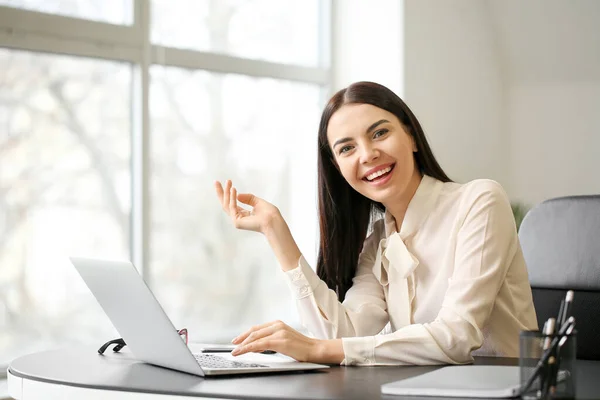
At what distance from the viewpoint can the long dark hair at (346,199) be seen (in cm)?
216

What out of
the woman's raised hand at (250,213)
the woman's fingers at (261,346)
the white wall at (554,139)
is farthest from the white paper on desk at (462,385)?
the white wall at (554,139)

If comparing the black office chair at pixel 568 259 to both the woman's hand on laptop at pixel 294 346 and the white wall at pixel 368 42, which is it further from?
the white wall at pixel 368 42

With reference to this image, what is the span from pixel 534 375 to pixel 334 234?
3.59ft

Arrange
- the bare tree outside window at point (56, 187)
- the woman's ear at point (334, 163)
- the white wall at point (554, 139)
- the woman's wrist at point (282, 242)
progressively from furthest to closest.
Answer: the white wall at point (554, 139) → the bare tree outside window at point (56, 187) → the woman's ear at point (334, 163) → the woman's wrist at point (282, 242)

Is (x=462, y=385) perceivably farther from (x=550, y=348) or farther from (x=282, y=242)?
(x=282, y=242)

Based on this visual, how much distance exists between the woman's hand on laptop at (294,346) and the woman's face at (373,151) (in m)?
0.53

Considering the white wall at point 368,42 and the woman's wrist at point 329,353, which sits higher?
the white wall at point 368,42

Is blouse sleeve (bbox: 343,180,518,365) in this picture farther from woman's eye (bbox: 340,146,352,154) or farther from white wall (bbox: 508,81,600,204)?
white wall (bbox: 508,81,600,204)

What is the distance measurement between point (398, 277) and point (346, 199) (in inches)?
12.0

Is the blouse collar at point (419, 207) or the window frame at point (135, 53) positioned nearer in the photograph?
the blouse collar at point (419, 207)

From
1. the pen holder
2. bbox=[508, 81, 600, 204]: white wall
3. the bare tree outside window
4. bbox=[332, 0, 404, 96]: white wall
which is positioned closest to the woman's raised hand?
the pen holder

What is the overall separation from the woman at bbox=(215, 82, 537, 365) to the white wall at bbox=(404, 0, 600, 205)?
8.72 ft

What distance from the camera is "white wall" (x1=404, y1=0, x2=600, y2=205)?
498 centimetres

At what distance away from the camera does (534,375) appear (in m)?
1.20
